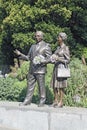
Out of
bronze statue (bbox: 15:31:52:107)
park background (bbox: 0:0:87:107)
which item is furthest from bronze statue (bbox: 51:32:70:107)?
park background (bbox: 0:0:87:107)

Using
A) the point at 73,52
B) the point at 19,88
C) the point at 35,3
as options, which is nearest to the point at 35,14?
the point at 35,3

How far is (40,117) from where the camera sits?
32.4 feet

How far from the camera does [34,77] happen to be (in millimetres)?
10352

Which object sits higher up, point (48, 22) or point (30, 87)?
point (48, 22)

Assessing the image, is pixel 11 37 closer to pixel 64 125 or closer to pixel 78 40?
pixel 78 40

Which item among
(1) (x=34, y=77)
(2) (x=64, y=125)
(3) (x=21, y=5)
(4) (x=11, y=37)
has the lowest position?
(2) (x=64, y=125)

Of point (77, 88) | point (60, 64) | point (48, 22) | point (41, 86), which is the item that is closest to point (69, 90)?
point (77, 88)

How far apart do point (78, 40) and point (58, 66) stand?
392 inches

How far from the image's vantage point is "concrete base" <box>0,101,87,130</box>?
9.37m

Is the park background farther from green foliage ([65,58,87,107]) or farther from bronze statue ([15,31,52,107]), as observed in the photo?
bronze statue ([15,31,52,107])

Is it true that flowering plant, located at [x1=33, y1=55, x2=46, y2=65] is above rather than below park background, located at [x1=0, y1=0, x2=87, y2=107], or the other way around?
below

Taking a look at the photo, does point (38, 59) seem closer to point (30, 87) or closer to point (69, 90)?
point (30, 87)

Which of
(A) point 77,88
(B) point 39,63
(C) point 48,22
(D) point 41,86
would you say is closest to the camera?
(B) point 39,63

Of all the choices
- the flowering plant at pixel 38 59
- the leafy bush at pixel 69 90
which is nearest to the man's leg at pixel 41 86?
the flowering plant at pixel 38 59
